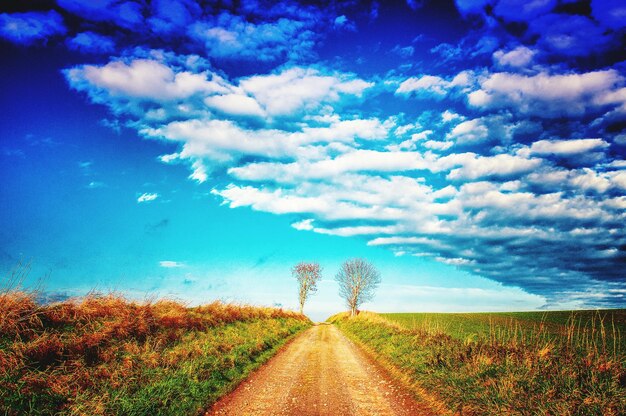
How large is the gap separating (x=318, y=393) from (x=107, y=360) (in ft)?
20.5

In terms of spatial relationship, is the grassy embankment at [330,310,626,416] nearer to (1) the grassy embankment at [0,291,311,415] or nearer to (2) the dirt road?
(2) the dirt road

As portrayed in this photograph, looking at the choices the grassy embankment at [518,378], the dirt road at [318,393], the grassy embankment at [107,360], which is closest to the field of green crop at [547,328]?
the grassy embankment at [518,378]

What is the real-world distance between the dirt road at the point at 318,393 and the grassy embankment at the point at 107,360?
2.34ft

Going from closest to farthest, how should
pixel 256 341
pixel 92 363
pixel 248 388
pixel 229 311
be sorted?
pixel 92 363 < pixel 248 388 < pixel 256 341 < pixel 229 311

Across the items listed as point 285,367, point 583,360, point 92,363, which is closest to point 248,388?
point 285,367

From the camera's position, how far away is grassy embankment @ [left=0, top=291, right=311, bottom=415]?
6504 millimetres

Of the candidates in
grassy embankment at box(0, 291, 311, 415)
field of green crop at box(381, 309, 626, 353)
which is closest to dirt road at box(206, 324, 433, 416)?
grassy embankment at box(0, 291, 311, 415)

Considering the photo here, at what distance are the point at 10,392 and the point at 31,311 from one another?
12.1 feet

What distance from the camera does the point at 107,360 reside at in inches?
353

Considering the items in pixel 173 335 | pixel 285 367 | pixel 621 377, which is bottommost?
pixel 285 367

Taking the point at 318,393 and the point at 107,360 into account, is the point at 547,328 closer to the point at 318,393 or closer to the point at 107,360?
the point at 318,393

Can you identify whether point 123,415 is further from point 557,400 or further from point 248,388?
point 557,400

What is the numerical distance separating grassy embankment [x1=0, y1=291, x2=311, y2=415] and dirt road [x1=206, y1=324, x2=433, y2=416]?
713 mm

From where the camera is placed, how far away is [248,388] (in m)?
9.30
